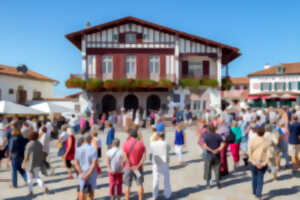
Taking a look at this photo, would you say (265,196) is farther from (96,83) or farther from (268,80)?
(268,80)

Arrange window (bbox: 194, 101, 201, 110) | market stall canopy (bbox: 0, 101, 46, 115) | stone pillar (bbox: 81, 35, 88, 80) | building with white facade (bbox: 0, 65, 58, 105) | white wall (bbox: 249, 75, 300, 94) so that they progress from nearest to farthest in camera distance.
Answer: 1. market stall canopy (bbox: 0, 101, 46, 115)
2. stone pillar (bbox: 81, 35, 88, 80)
3. window (bbox: 194, 101, 201, 110)
4. building with white facade (bbox: 0, 65, 58, 105)
5. white wall (bbox: 249, 75, 300, 94)

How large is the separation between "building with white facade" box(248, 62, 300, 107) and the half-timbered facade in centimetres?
2160

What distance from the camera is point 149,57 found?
81.2 ft

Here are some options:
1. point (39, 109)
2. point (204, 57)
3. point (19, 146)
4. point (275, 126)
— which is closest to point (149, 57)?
point (204, 57)

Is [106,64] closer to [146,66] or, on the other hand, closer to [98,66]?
[98,66]

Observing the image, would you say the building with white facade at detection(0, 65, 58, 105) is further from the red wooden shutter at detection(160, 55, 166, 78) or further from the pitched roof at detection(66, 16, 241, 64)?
the red wooden shutter at detection(160, 55, 166, 78)

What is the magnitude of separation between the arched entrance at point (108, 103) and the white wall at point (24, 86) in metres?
14.1

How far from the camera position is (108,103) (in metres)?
25.2

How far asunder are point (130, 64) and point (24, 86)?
17.6 meters

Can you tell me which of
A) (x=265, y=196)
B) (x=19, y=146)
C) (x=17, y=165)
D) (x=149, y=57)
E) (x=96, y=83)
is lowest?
(x=265, y=196)

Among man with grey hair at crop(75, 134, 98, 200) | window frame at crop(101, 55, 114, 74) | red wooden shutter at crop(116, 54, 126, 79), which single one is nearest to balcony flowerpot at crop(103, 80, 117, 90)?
red wooden shutter at crop(116, 54, 126, 79)

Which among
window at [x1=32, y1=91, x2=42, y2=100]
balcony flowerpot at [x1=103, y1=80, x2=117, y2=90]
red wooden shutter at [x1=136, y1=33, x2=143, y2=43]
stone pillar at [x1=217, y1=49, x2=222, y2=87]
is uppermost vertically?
red wooden shutter at [x1=136, y1=33, x2=143, y2=43]

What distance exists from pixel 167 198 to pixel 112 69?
763 inches

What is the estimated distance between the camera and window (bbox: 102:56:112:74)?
2456cm
